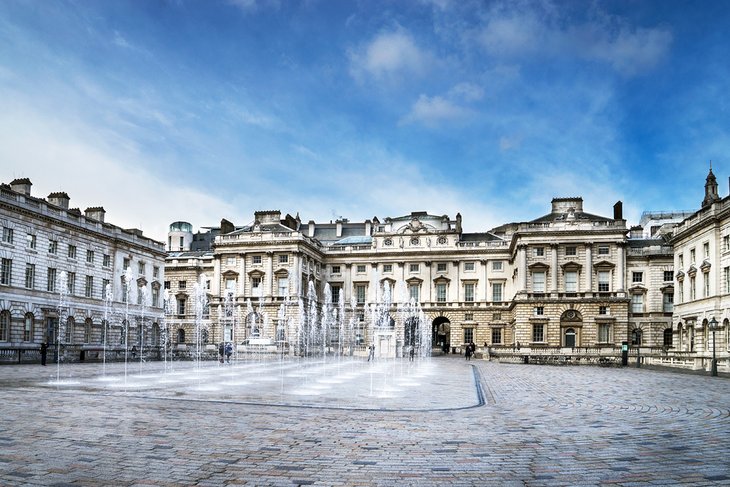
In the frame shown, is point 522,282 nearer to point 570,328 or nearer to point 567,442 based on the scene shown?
point 570,328

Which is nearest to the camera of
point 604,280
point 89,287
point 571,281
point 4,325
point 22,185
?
point 4,325

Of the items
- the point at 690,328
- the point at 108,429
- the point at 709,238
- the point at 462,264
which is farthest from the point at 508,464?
the point at 462,264

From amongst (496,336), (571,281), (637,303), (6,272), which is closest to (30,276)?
(6,272)

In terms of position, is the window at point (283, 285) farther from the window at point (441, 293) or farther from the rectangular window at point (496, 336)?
the rectangular window at point (496, 336)

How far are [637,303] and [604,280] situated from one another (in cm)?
556

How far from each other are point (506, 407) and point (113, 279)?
48667mm

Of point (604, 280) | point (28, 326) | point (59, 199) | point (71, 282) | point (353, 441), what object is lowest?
point (353, 441)

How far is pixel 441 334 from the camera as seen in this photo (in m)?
98.4

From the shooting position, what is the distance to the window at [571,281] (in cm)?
7119

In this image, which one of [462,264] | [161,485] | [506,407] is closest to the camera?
[161,485]

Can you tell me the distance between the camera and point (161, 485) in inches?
326

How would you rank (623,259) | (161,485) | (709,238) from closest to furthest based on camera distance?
1. (161,485)
2. (709,238)
3. (623,259)

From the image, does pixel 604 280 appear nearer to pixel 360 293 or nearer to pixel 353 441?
pixel 360 293

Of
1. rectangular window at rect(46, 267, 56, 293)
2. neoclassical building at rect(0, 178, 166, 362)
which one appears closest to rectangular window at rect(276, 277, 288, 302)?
neoclassical building at rect(0, 178, 166, 362)
